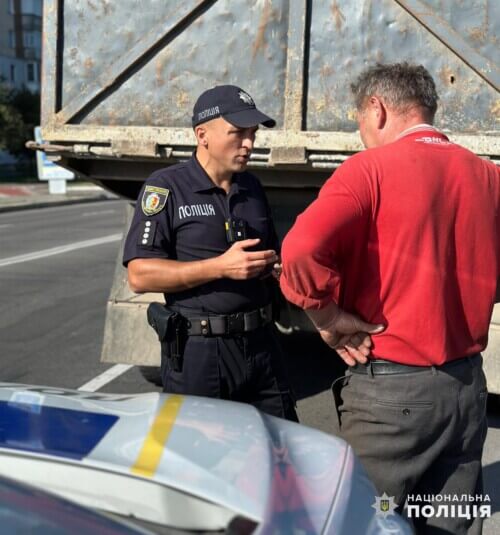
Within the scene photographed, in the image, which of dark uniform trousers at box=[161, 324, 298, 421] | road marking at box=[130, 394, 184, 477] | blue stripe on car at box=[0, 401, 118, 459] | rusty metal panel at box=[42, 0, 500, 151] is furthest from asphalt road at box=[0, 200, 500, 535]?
blue stripe on car at box=[0, 401, 118, 459]

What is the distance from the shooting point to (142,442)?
212cm

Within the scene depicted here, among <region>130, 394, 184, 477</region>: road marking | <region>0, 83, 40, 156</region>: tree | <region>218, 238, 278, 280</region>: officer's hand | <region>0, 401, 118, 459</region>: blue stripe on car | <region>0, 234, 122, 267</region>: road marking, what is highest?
<region>0, 83, 40, 156</region>: tree

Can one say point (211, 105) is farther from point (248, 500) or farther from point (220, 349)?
point (248, 500)

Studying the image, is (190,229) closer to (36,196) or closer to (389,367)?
(389,367)

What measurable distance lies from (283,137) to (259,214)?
5.04 feet

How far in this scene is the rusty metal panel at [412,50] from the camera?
467cm

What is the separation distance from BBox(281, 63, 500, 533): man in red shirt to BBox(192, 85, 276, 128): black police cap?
0.69m

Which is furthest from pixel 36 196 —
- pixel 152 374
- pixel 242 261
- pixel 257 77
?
pixel 242 261

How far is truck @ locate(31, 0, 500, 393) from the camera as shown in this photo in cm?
471

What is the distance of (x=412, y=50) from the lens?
15.7 ft

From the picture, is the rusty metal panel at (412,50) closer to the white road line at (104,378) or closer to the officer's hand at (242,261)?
the officer's hand at (242,261)

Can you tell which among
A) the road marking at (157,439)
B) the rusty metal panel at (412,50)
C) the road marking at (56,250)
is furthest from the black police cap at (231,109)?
the road marking at (56,250)

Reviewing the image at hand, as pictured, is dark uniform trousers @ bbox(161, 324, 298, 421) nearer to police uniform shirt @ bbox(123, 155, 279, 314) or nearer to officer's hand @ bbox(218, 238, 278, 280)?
police uniform shirt @ bbox(123, 155, 279, 314)

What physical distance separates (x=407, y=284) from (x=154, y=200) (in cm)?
115
